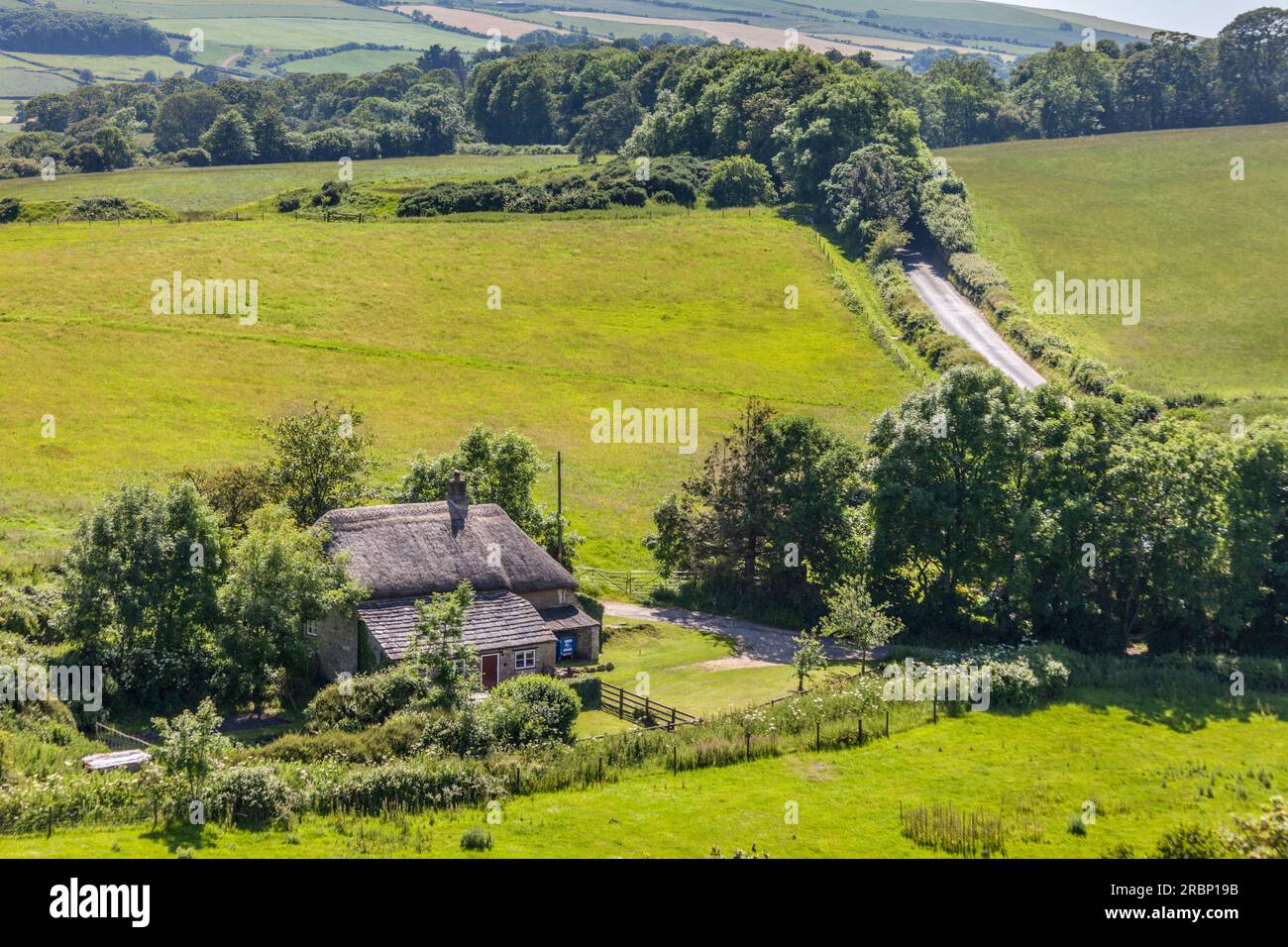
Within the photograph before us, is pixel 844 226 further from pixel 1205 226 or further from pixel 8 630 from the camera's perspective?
pixel 8 630

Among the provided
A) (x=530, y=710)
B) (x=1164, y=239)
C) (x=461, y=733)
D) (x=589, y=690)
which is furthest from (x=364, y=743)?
(x=1164, y=239)

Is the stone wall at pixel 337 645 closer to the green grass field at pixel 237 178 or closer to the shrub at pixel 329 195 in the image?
the shrub at pixel 329 195

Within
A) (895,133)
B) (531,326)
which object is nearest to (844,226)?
(895,133)

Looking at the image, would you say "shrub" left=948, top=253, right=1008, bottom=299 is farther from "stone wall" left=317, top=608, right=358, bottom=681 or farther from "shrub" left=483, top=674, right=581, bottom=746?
"shrub" left=483, top=674, right=581, bottom=746

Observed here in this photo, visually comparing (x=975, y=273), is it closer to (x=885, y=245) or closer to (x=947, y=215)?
(x=885, y=245)

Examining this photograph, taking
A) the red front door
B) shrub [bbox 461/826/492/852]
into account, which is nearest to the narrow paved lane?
the red front door

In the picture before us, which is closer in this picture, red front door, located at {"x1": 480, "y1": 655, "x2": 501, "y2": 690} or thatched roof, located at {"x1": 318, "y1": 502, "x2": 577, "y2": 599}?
red front door, located at {"x1": 480, "y1": 655, "x2": 501, "y2": 690}

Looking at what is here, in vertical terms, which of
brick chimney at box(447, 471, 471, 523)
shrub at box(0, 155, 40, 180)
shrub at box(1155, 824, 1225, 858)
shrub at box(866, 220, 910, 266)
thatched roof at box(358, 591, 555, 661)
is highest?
shrub at box(0, 155, 40, 180)
